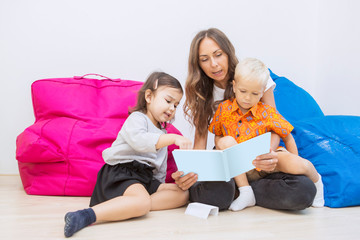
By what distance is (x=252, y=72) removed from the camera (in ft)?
4.69

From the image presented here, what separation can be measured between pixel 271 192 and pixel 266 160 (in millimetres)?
179

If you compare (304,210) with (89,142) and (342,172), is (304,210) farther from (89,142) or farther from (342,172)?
(89,142)

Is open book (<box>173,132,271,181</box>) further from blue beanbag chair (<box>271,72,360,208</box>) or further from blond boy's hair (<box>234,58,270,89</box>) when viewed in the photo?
blue beanbag chair (<box>271,72,360,208</box>)

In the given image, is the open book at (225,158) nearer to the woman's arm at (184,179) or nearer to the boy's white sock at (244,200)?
the woman's arm at (184,179)

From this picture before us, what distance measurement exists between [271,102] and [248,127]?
18 cm

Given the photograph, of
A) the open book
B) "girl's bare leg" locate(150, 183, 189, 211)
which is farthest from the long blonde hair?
the open book

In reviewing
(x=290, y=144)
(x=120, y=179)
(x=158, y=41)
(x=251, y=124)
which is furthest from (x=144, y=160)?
(x=158, y=41)

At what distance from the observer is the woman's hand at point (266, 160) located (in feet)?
4.36

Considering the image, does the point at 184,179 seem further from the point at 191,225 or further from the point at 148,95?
the point at 148,95

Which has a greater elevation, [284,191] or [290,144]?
[290,144]

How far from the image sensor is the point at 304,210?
1455 millimetres

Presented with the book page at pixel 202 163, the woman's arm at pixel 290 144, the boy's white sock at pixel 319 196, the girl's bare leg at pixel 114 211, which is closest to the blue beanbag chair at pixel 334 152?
the boy's white sock at pixel 319 196

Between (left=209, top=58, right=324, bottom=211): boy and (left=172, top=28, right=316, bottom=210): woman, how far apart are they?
4 centimetres

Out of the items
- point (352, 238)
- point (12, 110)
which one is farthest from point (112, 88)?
point (352, 238)
